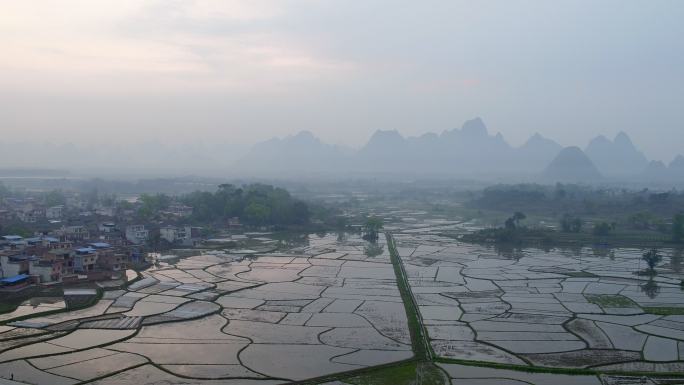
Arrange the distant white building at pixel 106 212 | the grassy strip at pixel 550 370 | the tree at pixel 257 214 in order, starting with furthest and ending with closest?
the distant white building at pixel 106 212, the tree at pixel 257 214, the grassy strip at pixel 550 370

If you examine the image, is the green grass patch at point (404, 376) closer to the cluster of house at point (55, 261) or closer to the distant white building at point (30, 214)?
the cluster of house at point (55, 261)

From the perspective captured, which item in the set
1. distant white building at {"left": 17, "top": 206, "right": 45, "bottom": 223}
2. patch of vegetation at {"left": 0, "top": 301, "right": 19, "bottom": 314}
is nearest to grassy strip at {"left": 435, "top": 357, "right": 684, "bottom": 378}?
patch of vegetation at {"left": 0, "top": 301, "right": 19, "bottom": 314}

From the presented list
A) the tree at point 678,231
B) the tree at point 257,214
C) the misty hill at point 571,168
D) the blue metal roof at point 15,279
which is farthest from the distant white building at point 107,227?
the misty hill at point 571,168

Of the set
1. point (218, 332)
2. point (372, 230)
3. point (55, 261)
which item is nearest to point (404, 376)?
point (218, 332)

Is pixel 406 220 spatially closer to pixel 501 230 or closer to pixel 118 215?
pixel 501 230

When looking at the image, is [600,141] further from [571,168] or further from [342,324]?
[342,324]

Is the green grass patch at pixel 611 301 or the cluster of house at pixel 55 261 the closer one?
the green grass patch at pixel 611 301
